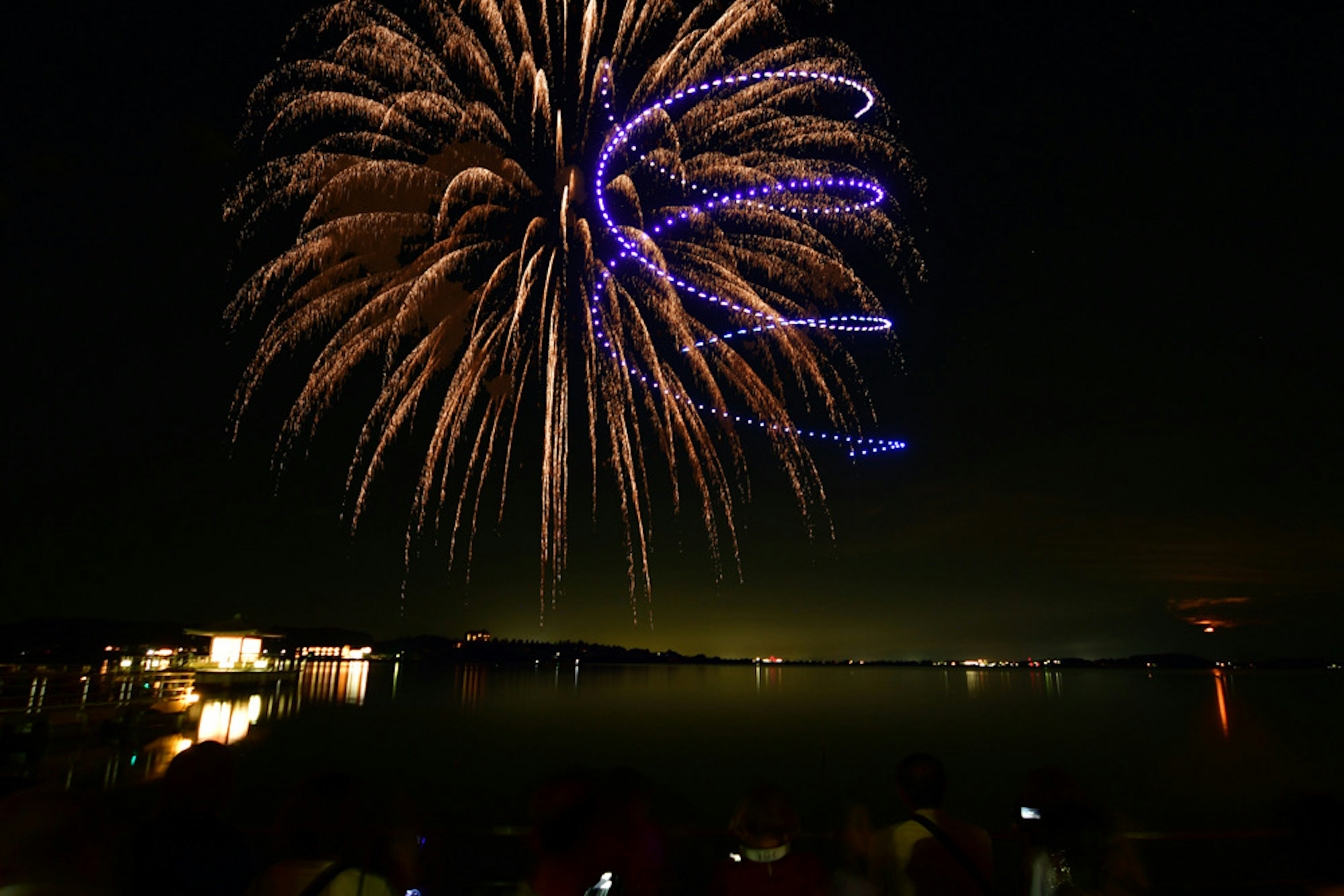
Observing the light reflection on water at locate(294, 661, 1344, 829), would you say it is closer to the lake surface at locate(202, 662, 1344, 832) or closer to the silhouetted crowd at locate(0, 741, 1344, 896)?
the lake surface at locate(202, 662, 1344, 832)

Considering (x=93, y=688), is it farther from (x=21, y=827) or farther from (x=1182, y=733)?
(x=1182, y=733)

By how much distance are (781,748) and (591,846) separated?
45338 mm

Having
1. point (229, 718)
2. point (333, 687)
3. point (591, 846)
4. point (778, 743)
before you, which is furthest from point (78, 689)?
point (333, 687)

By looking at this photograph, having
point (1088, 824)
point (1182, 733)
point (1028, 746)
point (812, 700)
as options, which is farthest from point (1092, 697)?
point (1088, 824)

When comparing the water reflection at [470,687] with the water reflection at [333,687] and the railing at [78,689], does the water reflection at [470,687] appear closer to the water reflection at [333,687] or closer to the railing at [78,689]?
the water reflection at [333,687]

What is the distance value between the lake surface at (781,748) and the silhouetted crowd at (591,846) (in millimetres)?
858

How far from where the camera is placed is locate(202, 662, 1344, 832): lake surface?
30.2 meters

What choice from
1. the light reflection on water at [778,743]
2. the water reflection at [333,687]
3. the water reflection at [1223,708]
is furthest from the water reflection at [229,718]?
the water reflection at [1223,708]

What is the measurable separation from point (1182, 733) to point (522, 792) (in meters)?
56.0

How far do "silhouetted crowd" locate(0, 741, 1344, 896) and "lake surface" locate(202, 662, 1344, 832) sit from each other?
858 millimetres

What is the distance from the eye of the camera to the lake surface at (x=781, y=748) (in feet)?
99.1

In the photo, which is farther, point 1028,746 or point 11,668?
point 1028,746

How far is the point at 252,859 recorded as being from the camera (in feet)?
10.9

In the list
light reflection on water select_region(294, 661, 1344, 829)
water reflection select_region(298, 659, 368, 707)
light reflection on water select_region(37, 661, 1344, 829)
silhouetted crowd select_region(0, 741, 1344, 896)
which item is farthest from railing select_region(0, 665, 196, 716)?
water reflection select_region(298, 659, 368, 707)
